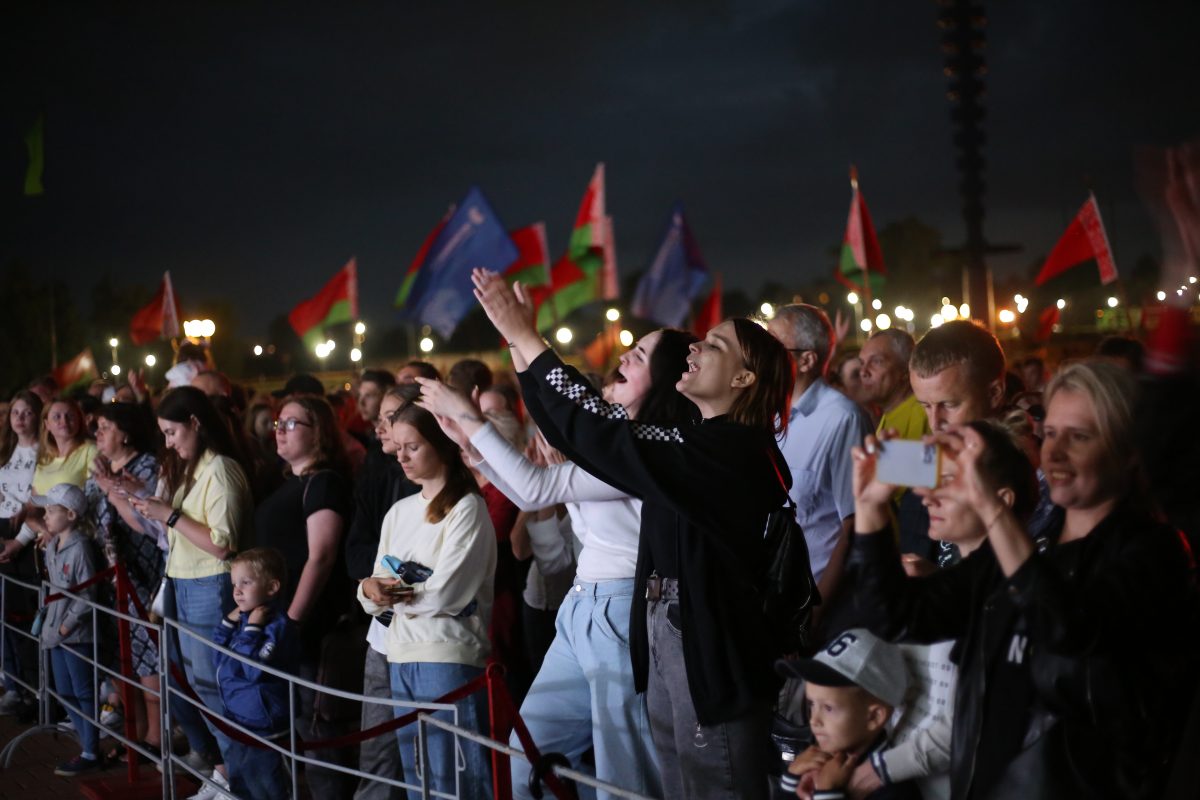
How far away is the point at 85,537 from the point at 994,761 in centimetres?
683

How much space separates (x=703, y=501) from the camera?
3.49 metres

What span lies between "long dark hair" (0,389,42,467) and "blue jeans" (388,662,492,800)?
18.0 ft

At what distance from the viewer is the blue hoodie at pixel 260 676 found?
5418 mm

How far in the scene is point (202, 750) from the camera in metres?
6.55

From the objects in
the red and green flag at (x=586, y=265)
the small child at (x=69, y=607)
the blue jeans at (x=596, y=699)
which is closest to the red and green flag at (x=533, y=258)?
the red and green flag at (x=586, y=265)

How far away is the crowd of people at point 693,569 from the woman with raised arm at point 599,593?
0.01m

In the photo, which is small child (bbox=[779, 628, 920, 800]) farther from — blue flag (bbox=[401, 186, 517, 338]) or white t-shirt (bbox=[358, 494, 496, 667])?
blue flag (bbox=[401, 186, 517, 338])

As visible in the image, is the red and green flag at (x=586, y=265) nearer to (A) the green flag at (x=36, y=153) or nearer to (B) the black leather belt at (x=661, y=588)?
(A) the green flag at (x=36, y=153)

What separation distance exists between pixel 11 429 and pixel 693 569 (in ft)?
26.2

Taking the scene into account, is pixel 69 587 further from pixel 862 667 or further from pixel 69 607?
pixel 862 667

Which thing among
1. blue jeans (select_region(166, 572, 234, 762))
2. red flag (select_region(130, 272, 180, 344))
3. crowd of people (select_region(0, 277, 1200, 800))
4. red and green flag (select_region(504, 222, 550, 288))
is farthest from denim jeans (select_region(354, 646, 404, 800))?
red flag (select_region(130, 272, 180, 344))

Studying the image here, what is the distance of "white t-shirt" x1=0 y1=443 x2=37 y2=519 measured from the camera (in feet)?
29.7

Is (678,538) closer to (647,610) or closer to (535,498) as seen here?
(647,610)

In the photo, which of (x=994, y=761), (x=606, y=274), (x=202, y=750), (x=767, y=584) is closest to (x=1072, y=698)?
(x=994, y=761)
